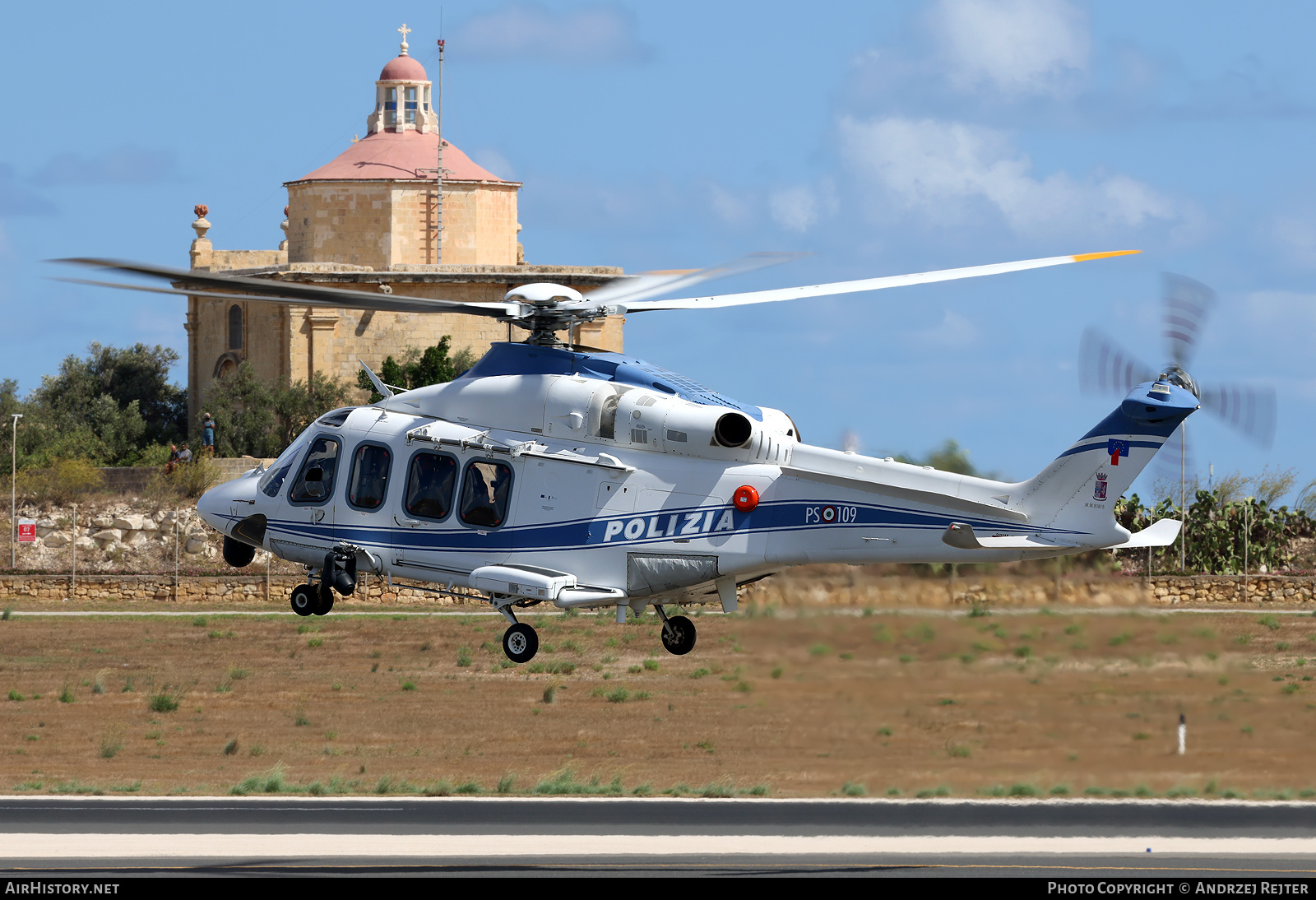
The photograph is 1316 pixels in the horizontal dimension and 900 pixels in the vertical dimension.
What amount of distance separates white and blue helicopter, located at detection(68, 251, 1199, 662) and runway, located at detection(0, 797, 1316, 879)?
25.4 meters

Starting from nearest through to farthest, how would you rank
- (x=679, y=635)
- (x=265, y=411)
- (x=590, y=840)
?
(x=679, y=635) < (x=590, y=840) < (x=265, y=411)

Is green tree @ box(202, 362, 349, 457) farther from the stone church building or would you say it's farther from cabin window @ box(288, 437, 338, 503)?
cabin window @ box(288, 437, 338, 503)

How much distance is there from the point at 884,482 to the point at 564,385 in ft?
14.2

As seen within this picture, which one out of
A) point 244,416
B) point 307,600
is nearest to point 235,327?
point 244,416

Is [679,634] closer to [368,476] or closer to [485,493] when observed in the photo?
[485,493]

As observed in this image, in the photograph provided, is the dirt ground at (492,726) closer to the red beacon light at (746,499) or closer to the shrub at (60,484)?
the shrub at (60,484)

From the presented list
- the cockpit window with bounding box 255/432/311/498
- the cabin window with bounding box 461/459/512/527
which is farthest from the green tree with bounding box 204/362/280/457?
the cabin window with bounding box 461/459/512/527

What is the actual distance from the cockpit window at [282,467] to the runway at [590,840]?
2409cm

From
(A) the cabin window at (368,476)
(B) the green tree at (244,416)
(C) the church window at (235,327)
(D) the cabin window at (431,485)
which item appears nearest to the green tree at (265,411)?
(B) the green tree at (244,416)

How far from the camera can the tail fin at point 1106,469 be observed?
2053cm

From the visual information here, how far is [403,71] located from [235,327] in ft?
56.0

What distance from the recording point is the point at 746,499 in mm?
21516

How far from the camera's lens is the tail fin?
20531mm
